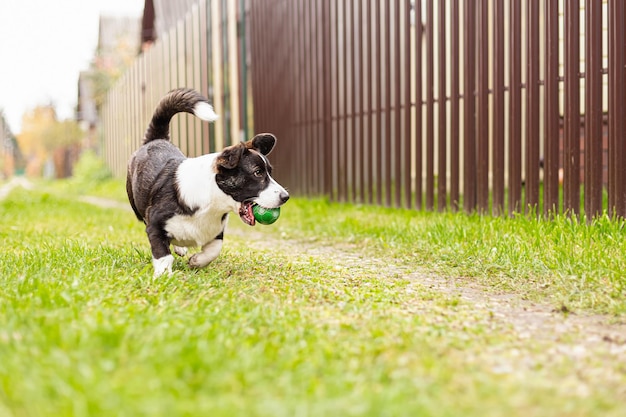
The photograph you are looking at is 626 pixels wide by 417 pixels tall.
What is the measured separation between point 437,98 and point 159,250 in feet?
12.6

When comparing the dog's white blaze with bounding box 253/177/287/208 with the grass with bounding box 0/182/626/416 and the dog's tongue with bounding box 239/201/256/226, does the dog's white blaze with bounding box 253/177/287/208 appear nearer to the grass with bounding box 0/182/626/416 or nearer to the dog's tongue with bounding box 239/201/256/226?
the dog's tongue with bounding box 239/201/256/226

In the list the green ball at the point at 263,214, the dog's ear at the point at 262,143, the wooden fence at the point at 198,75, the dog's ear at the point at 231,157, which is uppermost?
the wooden fence at the point at 198,75

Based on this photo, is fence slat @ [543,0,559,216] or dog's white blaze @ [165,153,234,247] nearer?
dog's white blaze @ [165,153,234,247]

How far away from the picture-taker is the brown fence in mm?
5152

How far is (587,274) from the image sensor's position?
12.1 ft

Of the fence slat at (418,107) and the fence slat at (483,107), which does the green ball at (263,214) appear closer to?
the fence slat at (483,107)

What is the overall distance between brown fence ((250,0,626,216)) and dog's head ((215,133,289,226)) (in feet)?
8.49

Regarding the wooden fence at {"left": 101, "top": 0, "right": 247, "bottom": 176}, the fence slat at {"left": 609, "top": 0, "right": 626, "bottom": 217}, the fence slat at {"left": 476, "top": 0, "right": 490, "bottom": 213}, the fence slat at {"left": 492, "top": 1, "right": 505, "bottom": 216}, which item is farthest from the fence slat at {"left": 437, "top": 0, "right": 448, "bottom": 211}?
the wooden fence at {"left": 101, "top": 0, "right": 247, "bottom": 176}

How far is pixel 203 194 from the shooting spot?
13.1 ft

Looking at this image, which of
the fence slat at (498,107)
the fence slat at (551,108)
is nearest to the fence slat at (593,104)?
the fence slat at (551,108)

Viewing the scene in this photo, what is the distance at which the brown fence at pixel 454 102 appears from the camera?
16.9 ft

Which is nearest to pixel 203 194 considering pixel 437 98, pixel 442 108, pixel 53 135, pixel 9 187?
pixel 442 108

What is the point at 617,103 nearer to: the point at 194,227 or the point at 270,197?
the point at 270,197

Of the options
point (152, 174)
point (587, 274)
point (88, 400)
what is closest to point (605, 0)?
point (587, 274)
